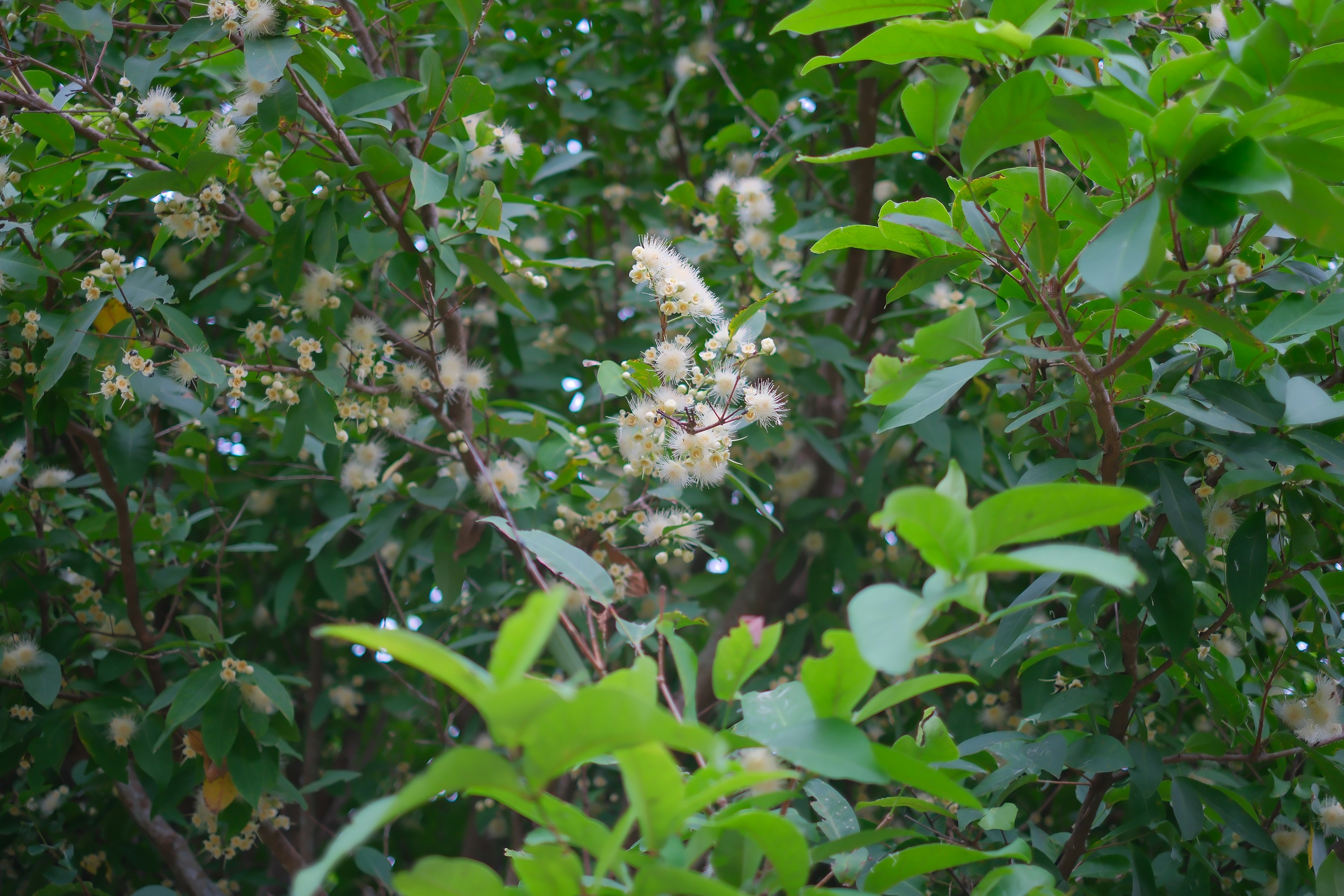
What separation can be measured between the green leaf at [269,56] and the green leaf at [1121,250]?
1.12 metres

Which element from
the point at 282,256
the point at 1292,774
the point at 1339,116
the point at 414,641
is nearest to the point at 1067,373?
the point at 1292,774

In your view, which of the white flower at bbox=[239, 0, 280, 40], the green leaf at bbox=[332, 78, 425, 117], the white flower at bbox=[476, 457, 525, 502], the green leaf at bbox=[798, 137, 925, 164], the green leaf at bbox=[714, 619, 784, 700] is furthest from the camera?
the white flower at bbox=[476, 457, 525, 502]

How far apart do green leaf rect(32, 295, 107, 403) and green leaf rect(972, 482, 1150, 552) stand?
1371 millimetres

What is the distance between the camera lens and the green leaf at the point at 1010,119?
0.90 metres

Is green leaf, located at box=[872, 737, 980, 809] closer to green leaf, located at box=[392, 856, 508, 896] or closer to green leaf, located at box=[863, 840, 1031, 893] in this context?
green leaf, located at box=[863, 840, 1031, 893]

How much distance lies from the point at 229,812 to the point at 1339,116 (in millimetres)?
1941

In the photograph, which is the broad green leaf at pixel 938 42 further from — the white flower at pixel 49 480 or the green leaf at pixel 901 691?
the white flower at pixel 49 480

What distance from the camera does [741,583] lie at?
101 inches

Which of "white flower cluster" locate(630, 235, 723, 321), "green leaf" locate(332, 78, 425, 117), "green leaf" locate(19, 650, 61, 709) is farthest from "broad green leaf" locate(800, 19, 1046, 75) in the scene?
"green leaf" locate(19, 650, 61, 709)

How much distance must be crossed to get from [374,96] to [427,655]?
3.98ft

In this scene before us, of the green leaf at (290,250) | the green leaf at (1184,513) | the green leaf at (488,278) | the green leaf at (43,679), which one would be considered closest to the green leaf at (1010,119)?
the green leaf at (1184,513)

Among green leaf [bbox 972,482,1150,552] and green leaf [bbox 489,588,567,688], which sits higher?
green leaf [bbox 489,588,567,688]

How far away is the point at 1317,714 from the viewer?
1.35 metres

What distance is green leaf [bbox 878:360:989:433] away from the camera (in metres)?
0.99
